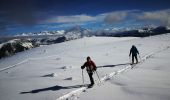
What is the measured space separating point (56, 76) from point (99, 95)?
21.9ft

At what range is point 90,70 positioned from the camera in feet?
44.6

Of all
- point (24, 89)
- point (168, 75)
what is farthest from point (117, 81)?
point (24, 89)

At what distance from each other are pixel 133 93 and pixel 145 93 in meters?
0.62

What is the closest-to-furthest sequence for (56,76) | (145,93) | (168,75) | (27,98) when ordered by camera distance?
(145,93) < (27,98) < (168,75) < (56,76)

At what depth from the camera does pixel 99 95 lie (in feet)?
36.2

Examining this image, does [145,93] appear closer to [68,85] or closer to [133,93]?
[133,93]

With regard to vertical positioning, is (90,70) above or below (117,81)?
above

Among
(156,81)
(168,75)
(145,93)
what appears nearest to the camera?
(145,93)

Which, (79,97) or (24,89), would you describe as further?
(24,89)

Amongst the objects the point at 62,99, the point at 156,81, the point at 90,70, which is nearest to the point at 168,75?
the point at 156,81

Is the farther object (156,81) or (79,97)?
(156,81)

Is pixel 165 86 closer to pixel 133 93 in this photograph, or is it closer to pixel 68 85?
pixel 133 93

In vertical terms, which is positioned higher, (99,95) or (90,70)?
(90,70)

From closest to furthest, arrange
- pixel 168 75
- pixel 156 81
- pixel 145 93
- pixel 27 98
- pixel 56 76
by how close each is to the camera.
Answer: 1. pixel 145 93
2. pixel 27 98
3. pixel 156 81
4. pixel 168 75
5. pixel 56 76
